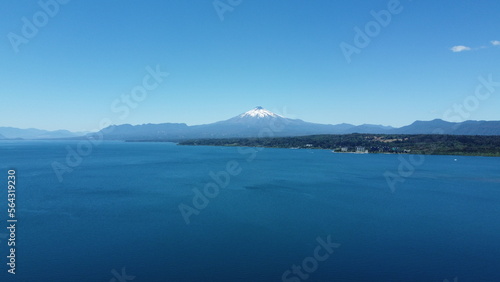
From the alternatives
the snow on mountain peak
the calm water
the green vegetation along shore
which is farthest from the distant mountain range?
the calm water

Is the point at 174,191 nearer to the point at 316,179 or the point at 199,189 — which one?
the point at 199,189

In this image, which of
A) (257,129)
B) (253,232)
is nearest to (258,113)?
(257,129)

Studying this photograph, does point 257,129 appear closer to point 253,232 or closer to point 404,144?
point 404,144

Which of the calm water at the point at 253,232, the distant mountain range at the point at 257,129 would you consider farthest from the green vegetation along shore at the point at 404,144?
the distant mountain range at the point at 257,129

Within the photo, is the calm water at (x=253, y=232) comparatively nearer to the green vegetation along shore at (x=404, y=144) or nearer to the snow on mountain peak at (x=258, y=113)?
the green vegetation along shore at (x=404, y=144)

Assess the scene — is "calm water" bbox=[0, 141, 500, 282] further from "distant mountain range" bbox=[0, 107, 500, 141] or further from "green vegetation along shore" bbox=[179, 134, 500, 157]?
"distant mountain range" bbox=[0, 107, 500, 141]

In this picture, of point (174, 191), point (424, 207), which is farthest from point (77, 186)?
point (424, 207)
